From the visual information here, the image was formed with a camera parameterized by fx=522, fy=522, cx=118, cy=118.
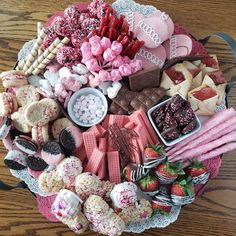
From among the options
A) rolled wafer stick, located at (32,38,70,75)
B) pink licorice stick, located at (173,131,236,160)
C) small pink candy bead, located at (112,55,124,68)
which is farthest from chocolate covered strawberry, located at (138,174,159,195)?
rolled wafer stick, located at (32,38,70,75)

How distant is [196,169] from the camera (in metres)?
1.40

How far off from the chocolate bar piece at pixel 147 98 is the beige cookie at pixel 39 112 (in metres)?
0.23

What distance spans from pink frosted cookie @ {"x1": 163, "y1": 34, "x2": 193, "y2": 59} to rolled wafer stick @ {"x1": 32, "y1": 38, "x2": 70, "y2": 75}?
30 centimetres

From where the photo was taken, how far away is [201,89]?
149 centimetres

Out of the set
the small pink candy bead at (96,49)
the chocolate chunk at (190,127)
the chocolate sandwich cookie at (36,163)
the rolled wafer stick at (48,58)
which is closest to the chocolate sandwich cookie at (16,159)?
the chocolate sandwich cookie at (36,163)

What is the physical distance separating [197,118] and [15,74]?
21.0 inches

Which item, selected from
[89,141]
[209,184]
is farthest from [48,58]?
[209,184]

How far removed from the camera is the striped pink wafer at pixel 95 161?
1.42m

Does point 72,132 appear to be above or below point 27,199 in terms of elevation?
above

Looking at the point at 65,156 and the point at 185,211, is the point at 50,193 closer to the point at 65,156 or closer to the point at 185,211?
the point at 65,156

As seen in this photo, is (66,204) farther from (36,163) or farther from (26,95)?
(26,95)

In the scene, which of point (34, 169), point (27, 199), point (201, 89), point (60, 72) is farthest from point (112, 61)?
point (27, 199)

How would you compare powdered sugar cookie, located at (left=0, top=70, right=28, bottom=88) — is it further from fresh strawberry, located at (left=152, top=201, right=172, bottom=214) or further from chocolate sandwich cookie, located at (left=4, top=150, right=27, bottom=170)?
fresh strawberry, located at (left=152, top=201, right=172, bottom=214)

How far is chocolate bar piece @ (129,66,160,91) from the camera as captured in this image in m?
1.47
